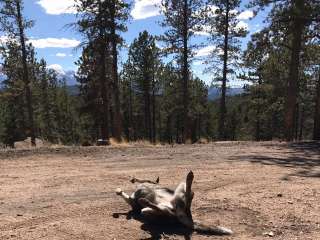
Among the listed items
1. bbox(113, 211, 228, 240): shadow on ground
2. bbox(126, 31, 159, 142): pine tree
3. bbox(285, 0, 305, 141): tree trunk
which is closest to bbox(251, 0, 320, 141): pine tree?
A: bbox(285, 0, 305, 141): tree trunk

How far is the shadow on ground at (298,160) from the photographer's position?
11.6 meters

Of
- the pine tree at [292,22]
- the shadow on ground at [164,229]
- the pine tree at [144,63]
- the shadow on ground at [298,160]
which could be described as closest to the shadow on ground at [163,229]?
the shadow on ground at [164,229]

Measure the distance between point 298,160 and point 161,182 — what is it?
17.8 feet

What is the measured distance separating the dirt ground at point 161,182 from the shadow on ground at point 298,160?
0.03m

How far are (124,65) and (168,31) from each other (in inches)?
964

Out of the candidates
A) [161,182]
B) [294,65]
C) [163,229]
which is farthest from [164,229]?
[294,65]

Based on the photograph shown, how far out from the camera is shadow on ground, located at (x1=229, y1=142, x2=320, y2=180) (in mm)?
11602

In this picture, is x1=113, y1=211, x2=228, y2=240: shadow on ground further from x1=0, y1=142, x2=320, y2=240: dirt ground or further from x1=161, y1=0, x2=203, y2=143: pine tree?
x1=161, y1=0, x2=203, y2=143: pine tree

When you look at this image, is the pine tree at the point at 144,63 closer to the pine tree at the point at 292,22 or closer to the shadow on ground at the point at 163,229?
the pine tree at the point at 292,22

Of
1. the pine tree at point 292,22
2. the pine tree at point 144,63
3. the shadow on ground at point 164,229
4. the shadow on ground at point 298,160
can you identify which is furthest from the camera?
the pine tree at point 144,63

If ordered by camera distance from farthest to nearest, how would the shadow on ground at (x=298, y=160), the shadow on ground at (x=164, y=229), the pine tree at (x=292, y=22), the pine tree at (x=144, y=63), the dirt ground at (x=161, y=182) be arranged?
the pine tree at (x=144, y=63), the pine tree at (x=292, y=22), the shadow on ground at (x=298, y=160), the dirt ground at (x=161, y=182), the shadow on ground at (x=164, y=229)

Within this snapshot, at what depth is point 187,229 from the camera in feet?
22.2

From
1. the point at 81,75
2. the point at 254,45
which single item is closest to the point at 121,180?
the point at 254,45

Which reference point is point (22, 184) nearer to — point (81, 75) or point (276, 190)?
point (276, 190)
